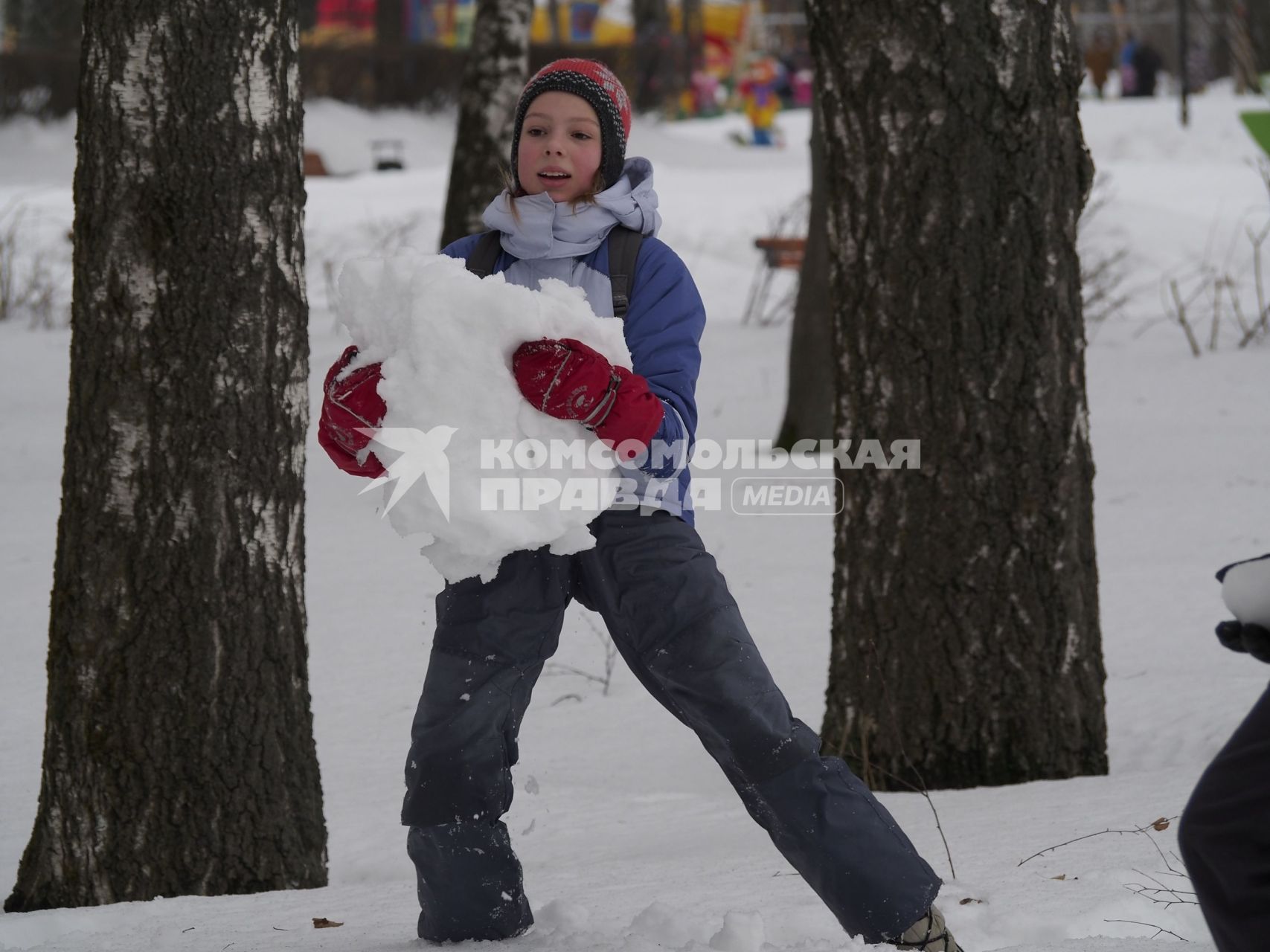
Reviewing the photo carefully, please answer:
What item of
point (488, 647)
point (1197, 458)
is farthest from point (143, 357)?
point (1197, 458)

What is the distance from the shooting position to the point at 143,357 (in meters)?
3.09

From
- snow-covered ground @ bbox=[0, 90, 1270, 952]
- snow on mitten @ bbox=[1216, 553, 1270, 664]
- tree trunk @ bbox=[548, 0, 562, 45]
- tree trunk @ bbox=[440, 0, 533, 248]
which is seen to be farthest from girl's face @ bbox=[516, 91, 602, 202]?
tree trunk @ bbox=[548, 0, 562, 45]

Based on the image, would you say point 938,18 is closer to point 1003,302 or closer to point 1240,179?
point 1003,302

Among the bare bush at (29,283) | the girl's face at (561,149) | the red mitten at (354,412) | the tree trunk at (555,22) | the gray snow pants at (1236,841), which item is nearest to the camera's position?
the gray snow pants at (1236,841)

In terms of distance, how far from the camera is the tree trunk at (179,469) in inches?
121

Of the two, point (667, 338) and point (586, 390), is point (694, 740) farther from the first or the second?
point (586, 390)

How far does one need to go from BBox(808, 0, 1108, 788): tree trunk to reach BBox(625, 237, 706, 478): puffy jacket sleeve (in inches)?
49.9

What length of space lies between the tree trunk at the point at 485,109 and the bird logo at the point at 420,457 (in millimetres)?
6002

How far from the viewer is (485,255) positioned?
8.73 ft

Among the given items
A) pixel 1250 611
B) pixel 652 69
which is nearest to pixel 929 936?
pixel 1250 611

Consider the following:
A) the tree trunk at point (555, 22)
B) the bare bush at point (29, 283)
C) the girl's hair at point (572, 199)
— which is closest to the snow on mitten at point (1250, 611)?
the girl's hair at point (572, 199)

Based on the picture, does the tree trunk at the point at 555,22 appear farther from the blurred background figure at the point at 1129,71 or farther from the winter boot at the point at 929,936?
the winter boot at the point at 929,936

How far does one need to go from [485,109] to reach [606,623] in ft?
21.0

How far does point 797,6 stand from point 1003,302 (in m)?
40.8
